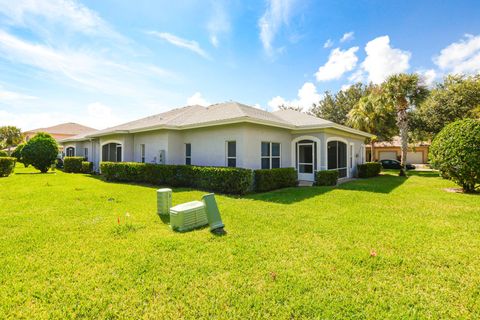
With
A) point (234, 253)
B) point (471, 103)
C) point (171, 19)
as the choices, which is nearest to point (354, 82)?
point (471, 103)

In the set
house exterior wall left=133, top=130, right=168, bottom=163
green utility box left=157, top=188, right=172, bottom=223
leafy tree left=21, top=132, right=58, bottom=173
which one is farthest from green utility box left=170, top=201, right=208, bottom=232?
leafy tree left=21, top=132, right=58, bottom=173

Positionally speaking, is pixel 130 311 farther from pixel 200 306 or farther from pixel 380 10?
pixel 380 10

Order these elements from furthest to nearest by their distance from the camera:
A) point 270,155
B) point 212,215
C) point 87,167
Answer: point 87,167, point 270,155, point 212,215

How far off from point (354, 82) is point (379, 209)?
3272 cm

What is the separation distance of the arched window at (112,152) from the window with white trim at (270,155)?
11526 mm

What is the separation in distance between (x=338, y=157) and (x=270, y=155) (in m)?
5.79

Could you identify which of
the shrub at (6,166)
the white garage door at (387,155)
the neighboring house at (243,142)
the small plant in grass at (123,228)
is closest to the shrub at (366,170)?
the neighboring house at (243,142)

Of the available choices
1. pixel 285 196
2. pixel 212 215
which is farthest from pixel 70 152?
pixel 212 215

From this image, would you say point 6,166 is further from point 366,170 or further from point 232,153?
point 366,170

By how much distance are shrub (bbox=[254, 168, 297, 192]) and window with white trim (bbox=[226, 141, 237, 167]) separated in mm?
1733

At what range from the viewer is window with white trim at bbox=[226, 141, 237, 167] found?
39.5 ft

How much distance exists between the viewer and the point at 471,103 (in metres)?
22.4

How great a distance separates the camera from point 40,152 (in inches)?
779

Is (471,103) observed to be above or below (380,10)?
below
